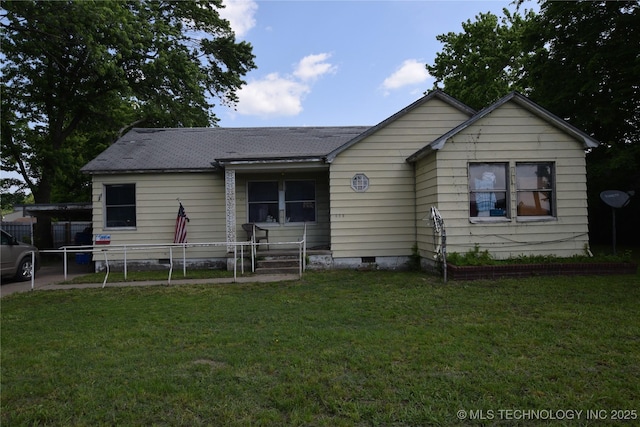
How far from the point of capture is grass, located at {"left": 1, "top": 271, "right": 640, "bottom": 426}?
Answer: 2916mm

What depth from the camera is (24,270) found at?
33.3 ft

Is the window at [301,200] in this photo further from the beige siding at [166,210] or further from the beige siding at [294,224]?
the beige siding at [166,210]

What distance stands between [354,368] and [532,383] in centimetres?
156

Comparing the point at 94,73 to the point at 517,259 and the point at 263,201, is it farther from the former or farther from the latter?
the point at 517,259

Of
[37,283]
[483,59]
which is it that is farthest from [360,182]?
[483,59]

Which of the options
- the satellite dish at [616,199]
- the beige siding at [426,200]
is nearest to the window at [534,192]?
the satellite dish at [616,199]

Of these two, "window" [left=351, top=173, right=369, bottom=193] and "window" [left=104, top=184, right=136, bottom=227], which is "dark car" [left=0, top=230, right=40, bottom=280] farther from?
"window" [left=351, top=173, right=369, bottom=193]

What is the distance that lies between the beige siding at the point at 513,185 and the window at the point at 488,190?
177mm

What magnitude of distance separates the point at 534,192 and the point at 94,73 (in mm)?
18578

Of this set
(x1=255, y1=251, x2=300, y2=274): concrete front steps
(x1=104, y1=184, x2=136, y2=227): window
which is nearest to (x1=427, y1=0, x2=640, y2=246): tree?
(x1=255, y1=251, x2=300, y2=274): concrete front steps

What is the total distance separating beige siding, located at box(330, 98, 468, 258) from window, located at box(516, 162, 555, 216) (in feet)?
7.77

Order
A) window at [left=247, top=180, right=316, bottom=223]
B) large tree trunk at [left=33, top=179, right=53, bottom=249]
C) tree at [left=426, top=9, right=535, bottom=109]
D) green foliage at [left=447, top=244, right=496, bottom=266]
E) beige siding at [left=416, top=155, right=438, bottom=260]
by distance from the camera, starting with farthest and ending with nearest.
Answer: tree at [left=426, top=9, right=535, bottom=109] → large tree trunk at [left=33, top=179, right=53, bottom=249] → window at [left=247, top=180, right=316, bottom=223] → beige siding at [left=416, top=155, right=438, bottom=260] → green foliage at [left=447, top=244, right=496, bottom=266]

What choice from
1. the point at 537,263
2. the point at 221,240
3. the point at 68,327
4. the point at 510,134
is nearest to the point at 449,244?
the point at 537,263

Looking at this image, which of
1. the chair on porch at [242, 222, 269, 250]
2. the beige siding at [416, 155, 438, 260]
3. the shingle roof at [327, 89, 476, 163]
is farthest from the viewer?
the chair on porch at [242, 222, 269, 250]
